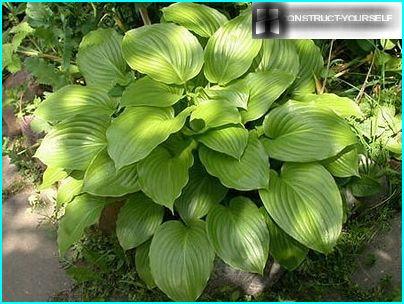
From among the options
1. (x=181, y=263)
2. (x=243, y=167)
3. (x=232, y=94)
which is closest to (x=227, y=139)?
(x=243, y=167)

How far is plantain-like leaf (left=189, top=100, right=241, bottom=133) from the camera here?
231 cm

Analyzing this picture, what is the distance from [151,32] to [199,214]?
83 cm

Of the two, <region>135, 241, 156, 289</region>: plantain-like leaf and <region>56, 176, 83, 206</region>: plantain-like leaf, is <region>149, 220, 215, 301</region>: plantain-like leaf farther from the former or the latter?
<region>56, 176, 83, 206</region>: plantain-like leaf

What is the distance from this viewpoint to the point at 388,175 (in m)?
2.78

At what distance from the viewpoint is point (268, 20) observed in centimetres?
264

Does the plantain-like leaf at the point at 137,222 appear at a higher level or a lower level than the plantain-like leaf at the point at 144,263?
higher

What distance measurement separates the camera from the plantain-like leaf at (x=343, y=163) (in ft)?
8.04

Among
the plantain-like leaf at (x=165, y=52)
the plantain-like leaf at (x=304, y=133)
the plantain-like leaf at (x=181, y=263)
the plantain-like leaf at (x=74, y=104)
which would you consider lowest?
the plantain-like leaf at (x=181, y=263)

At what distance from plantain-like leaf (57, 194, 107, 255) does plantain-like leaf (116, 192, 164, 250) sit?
11 cm

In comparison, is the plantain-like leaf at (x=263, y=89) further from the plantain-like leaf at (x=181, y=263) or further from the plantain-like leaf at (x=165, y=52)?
the plantain-like leaf at (x=181, y=263)

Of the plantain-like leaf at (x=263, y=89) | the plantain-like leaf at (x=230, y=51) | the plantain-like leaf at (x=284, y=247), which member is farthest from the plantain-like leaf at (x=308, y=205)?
the plantain-like leaf at (x=230, y=51)

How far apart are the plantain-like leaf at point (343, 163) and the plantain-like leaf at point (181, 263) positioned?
0.60 m

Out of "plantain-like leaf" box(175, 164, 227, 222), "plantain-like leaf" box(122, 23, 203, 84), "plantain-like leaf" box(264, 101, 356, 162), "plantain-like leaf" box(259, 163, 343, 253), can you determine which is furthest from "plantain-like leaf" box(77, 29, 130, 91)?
"plantain-like leaf" box(259, 163, 343, 253)

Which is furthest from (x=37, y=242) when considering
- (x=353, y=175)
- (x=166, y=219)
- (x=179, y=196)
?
(x=353, y=175)
